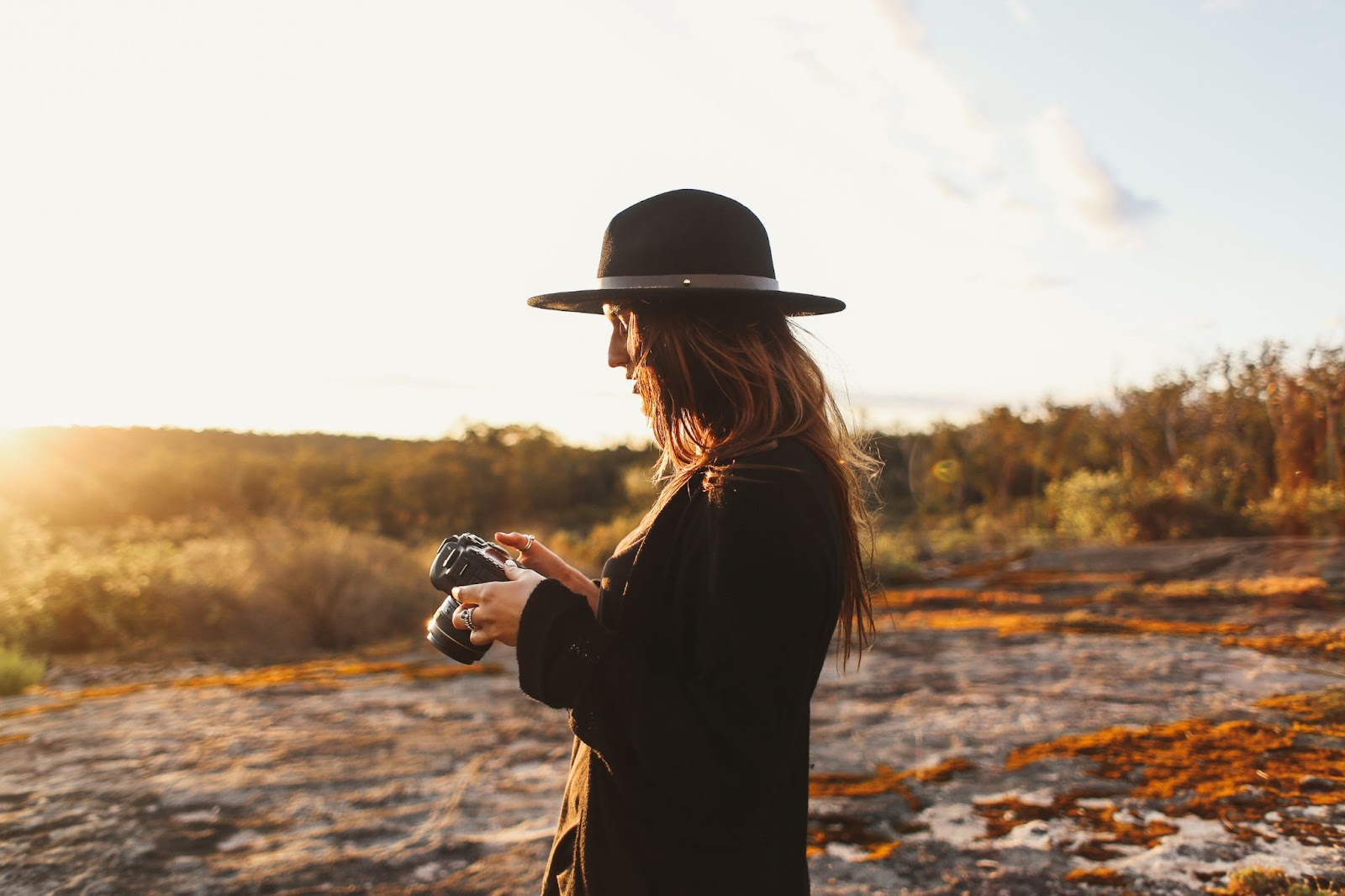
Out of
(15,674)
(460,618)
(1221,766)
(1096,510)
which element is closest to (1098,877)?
(1221,766)

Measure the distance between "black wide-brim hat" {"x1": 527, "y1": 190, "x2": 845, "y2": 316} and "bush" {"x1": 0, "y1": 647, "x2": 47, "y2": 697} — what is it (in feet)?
20.3

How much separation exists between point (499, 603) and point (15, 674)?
20.4 ft

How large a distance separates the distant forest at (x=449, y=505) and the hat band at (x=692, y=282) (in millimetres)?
649

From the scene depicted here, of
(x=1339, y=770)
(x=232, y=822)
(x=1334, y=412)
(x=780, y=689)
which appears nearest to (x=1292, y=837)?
(x=1339, y=770)

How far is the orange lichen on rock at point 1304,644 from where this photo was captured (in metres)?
5.12

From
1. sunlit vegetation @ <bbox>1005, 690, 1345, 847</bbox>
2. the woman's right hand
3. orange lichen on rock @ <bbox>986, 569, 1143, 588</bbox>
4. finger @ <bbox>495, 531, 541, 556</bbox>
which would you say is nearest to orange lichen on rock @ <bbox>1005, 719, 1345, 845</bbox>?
sunlit vegetation @ <bbox>1005, 690, 1345, 847</bbox>

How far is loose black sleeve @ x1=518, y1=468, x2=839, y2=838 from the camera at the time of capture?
3.78 feet

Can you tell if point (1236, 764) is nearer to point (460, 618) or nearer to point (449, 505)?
point (460, 618)

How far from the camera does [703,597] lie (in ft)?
4.02

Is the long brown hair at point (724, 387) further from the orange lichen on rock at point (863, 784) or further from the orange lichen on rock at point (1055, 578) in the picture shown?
the orange lichen on rock at point (1055, 578)

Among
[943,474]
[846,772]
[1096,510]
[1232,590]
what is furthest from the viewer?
[943,474]

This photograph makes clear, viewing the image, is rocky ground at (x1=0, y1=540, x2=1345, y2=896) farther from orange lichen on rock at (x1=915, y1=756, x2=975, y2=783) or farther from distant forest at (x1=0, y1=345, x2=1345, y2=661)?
distant forest at (x1=0, y1=345, x2=1345, y2=661)

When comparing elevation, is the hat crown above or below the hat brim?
above

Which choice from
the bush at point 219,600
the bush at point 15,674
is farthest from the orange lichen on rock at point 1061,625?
the bush at point 15,674
